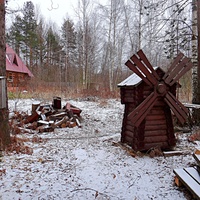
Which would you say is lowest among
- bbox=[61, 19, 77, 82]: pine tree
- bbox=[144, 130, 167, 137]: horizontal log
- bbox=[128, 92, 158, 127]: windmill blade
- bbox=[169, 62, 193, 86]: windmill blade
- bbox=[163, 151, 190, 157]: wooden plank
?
bbox=[163, 151, 190, 157]: wooden plank

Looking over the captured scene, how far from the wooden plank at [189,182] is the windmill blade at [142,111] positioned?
4.27 ft

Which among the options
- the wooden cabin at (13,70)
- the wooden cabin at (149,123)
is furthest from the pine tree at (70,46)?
the wooden cabin at (149,123)

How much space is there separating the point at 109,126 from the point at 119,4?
41.9 feet

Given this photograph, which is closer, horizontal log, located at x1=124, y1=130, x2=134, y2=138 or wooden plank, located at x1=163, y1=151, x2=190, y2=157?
wooden plank, located at x1=163, y1=151, x2=190, y2=157

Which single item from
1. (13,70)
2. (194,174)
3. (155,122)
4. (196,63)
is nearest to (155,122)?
(155,122)

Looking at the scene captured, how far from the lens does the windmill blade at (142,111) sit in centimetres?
419

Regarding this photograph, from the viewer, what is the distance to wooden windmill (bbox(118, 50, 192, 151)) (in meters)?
4.20

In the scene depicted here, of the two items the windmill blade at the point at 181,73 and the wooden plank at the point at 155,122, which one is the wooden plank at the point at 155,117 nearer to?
the wooden plank at the point at 155,122

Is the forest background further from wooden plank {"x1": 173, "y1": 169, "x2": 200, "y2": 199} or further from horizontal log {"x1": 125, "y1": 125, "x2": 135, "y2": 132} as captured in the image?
wooden plank {"x1": 173, "y1": 169, "x2": 200, "y2": 199}

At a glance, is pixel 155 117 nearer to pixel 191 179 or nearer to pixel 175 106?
pixel 175 106

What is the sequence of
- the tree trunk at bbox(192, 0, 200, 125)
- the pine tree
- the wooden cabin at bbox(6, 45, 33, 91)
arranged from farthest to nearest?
the pine tree, the wooden cabin at bbox(6, 45, 33, 91), the tree trunk at bbox(192, 0, 200, 125)

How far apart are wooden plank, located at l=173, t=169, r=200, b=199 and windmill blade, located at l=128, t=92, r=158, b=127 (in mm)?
1301

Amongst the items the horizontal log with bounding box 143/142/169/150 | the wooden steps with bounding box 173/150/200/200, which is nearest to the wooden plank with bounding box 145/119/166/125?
the horizontal log with bounding box 143/142/169/150

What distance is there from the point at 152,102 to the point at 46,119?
13.1 ft
